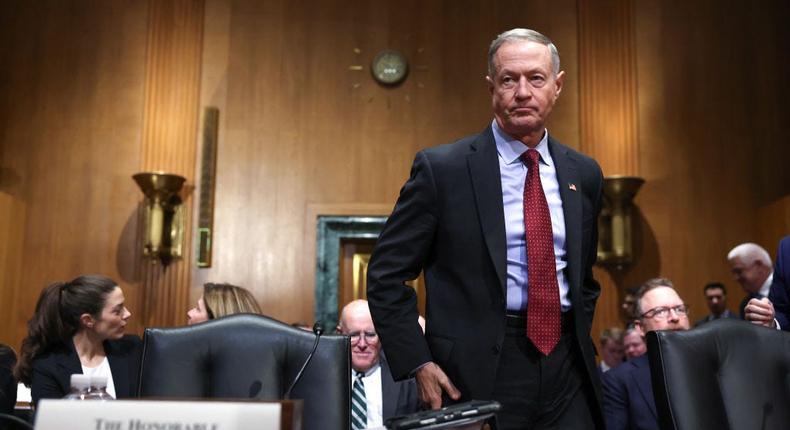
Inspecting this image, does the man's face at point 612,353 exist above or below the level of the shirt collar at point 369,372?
below

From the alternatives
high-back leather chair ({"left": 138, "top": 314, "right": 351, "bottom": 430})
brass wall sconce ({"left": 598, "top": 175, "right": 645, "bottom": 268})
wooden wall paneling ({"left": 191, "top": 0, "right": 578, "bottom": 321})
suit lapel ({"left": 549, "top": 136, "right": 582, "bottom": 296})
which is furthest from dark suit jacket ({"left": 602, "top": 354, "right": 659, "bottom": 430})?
wooden wall paneling ({"left": 191, "top": 0, "right": 578, "bottom": 321})

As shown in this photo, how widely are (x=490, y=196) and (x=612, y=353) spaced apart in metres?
4.90

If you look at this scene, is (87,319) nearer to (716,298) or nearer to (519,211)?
(519,211)

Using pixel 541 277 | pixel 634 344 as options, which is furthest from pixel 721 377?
pixel 634 344

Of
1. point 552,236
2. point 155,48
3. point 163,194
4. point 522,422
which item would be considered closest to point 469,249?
point 552,236

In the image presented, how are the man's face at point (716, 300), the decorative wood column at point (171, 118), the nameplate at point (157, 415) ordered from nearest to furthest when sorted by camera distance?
1. the nameplate at point (157, 415)
2. the man's face at point (716, 300)
3. the decorative wood column at point (171, 118)

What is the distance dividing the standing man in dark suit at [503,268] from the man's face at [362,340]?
5.67ft

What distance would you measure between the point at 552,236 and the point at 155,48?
6.19 metres

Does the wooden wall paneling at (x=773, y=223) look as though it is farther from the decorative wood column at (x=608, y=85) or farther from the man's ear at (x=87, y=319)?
the man's ear at (x=87, y=319)

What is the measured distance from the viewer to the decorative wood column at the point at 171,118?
735 cm

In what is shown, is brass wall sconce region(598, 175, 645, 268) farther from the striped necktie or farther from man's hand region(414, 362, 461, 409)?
man's hand region(414, 362, 461, 409)

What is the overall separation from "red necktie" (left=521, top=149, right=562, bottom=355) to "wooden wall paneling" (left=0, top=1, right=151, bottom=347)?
5.76 meters

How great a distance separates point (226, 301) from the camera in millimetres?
4180

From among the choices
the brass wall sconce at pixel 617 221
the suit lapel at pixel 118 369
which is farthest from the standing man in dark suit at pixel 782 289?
the brass wall sconce at pixel 617 221
